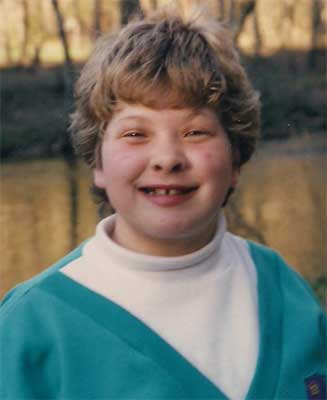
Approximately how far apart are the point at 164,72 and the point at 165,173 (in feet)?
0.61

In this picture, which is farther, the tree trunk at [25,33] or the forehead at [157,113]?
the tree trunk at [25,33]

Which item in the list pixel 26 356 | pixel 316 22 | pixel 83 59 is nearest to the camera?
pixel 26 356

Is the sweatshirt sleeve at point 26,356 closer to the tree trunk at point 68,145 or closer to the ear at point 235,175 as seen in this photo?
the ear at point 235,175

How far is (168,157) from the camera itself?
1392 millimetres

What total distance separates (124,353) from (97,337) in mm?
55

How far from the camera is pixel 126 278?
1.46m

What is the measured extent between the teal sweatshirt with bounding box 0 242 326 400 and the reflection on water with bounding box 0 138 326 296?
221 centimetres

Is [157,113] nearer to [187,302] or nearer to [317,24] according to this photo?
[187,302]

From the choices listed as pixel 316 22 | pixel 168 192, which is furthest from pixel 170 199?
pixel 316 22

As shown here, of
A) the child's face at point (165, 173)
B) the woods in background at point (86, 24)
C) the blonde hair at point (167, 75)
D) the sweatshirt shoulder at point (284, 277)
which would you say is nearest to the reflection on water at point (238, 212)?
the woods in background at point (86, 24)

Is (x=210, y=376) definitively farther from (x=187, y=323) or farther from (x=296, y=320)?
(x=296, y=320)

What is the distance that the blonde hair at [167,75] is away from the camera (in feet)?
4.69

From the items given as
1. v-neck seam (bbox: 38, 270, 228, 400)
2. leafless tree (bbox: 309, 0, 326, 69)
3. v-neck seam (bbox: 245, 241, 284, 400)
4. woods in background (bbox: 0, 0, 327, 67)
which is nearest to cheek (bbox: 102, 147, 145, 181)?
v-neck seam (bbox: 38, 270, 228, 400)

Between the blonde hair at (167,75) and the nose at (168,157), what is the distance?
0.08 m
